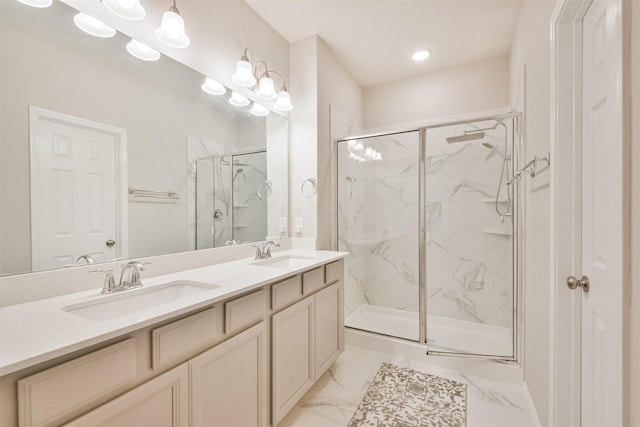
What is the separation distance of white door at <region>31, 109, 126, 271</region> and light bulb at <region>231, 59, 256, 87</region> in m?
0.91

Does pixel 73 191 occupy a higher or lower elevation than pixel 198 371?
higher

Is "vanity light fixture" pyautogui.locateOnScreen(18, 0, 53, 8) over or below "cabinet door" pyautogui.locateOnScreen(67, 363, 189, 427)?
over

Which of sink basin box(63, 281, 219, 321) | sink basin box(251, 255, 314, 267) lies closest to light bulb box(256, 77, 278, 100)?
sink basin box(251, 255, 314, 267)

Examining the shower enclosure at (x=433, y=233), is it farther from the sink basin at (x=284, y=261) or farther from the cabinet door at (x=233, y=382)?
the cabinet door at (x=233, y=382)

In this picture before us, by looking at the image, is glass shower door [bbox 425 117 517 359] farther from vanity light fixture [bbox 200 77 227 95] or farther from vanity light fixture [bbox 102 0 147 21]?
vanity light fixture [bbox 102 0 147 21]

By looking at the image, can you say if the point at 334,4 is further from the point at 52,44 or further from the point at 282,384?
the point at 282,384

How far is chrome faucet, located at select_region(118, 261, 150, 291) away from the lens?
1162mm

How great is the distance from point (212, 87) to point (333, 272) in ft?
5.03

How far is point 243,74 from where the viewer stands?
6.22 feet

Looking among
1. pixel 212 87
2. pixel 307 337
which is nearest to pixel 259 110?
pixel 212 87

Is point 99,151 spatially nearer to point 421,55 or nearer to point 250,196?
point 250,196

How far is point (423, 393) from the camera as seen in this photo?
188 centimetres

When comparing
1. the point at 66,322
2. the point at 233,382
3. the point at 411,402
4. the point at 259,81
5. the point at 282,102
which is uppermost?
the point at 259,81

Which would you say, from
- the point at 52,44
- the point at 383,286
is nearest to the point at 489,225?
the point at 383,286
